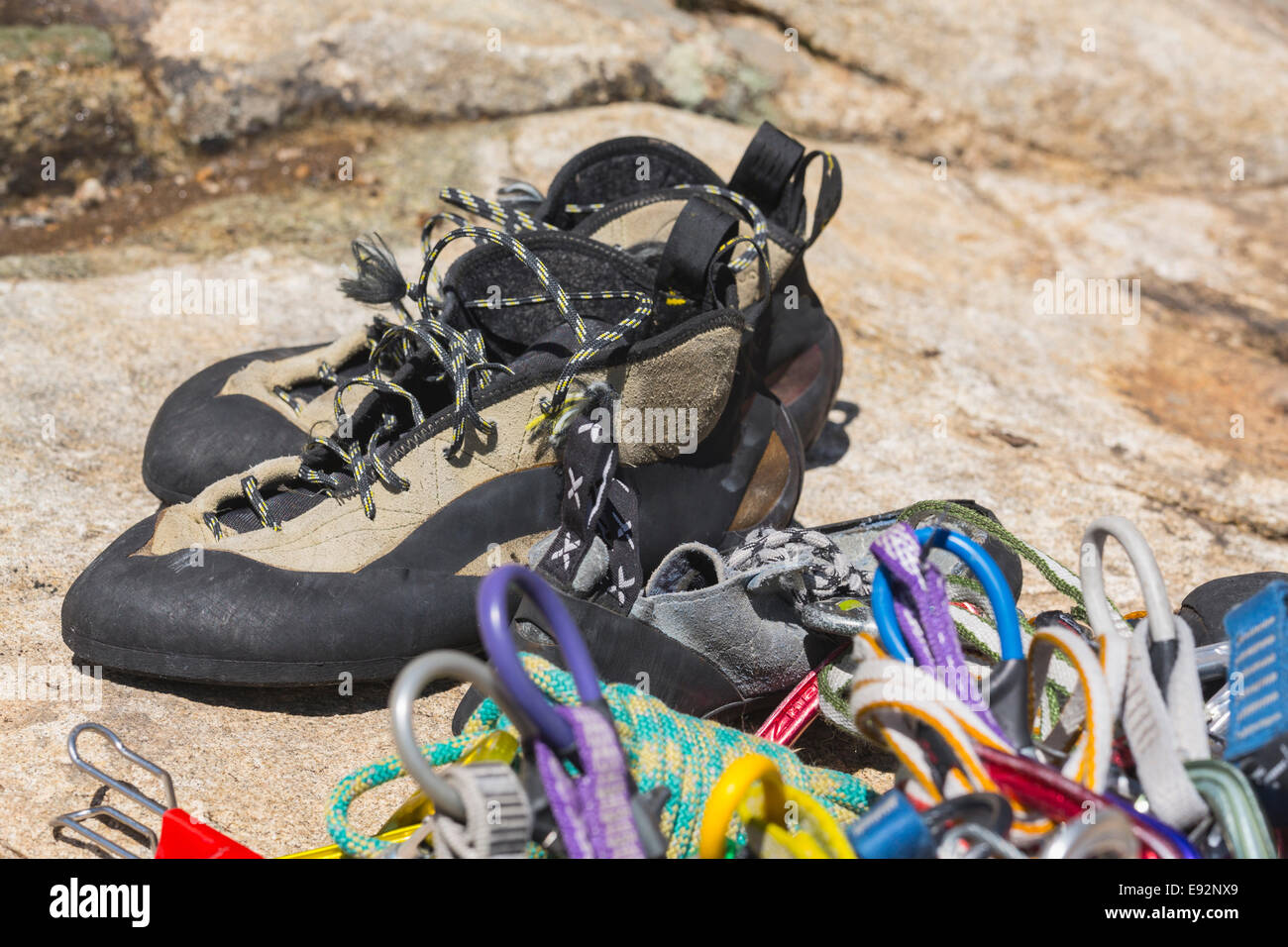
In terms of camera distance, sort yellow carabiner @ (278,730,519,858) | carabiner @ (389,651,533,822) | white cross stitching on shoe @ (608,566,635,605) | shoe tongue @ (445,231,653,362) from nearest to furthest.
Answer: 1. carabiner @ (389,651,533,822)
2. yellow carabiner @ (278,730,519,858)
3. white cross stitching on shoe @ (608,566,635,605)
4. shoe tongue @ (445,231,653,362)

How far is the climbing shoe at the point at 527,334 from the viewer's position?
6.82 feet

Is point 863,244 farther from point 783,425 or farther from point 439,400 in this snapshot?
point 439,400

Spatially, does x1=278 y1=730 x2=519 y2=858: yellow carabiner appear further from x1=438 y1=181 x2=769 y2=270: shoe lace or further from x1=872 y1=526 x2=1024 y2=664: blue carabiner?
x1=438 y1=181 x2=769 y2=270: shoe lace

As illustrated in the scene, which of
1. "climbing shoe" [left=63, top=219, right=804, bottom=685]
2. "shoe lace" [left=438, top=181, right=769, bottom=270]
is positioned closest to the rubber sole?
"shoe lace" [left=438, top=181, right=769, bottom=270]

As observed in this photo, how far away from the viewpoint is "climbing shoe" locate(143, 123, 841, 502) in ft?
6.82

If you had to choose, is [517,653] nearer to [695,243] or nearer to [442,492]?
[442,492]

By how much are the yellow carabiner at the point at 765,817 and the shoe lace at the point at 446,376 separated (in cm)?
82

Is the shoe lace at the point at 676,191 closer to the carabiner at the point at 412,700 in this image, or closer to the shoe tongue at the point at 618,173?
the shoe tongue at the point at 618,173

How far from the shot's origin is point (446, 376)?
6.32 ft

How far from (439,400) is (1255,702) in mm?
1356

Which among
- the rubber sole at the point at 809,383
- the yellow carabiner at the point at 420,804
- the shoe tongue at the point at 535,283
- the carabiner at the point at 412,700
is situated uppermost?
Answer: the shoe tongue at the point at 535,283

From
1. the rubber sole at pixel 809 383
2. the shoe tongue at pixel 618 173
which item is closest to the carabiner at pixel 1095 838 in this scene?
the rubber sole at pixel 809 383
